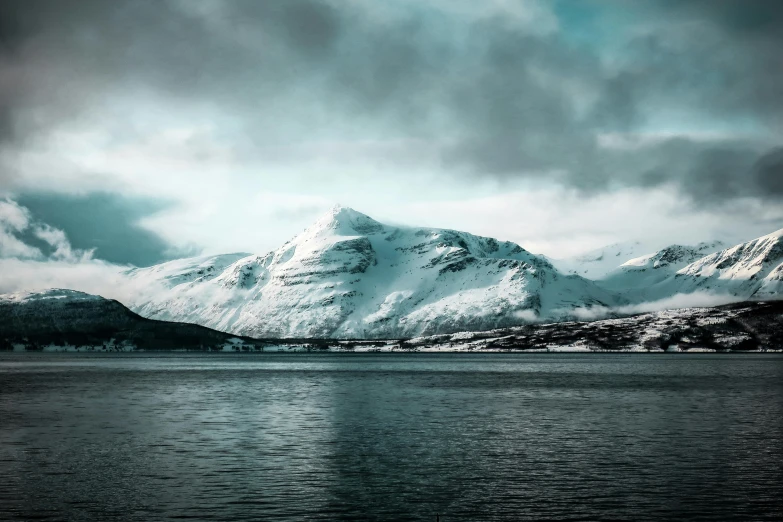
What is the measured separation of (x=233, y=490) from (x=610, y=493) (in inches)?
1003

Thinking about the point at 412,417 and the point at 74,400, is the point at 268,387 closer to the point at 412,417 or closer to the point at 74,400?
the point at 74,400

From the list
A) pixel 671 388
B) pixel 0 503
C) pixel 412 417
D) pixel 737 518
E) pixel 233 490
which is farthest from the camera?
pixel 671 388

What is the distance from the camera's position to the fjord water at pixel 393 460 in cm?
4462

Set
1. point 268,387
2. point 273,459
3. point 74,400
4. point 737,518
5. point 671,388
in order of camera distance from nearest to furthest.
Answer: point 737,518 < point 273,459 < point 74,400 < point 671,388 < point 268,387

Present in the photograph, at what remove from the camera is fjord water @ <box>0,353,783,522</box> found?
44.6 meters

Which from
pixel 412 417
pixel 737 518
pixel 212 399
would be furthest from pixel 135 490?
pixel 212 399

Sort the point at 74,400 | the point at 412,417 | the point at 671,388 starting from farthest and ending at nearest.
→ the point at 671,388, the point at 74,400, the point at 412,417

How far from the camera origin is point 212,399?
123688 mm

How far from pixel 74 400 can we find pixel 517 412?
73.6m

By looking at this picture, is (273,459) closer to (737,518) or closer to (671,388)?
(737,518)

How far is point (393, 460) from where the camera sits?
60969 mm

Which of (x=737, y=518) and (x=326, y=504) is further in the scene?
(x=326, y=504)

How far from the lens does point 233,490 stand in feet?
162

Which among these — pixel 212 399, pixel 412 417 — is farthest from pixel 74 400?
pixel 412 417
